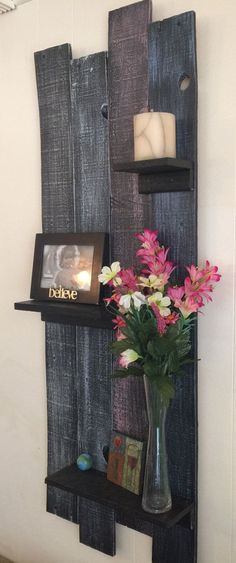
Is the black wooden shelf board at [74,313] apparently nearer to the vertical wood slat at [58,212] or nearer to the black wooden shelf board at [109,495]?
the vertical wood slat at [58,212]

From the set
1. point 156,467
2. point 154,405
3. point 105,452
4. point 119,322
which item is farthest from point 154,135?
point 105,452

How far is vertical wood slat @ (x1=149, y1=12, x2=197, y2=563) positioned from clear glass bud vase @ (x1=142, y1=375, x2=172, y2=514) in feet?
0.25

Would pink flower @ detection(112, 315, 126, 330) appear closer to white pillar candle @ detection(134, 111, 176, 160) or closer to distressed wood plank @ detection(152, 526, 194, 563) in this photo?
white pillar candle @ detection(134, 111, 176, 160)

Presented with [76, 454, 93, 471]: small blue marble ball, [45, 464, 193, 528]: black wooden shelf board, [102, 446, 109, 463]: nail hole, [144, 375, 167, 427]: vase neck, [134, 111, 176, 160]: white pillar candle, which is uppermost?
[134, 111, 176, 160]: white pillar candle

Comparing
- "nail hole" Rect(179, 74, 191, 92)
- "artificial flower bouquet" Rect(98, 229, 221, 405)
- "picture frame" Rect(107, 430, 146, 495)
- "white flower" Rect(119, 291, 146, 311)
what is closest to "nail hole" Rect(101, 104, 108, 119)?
"nail hole" Rect(179, 74, 191, 92)

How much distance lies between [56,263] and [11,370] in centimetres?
47

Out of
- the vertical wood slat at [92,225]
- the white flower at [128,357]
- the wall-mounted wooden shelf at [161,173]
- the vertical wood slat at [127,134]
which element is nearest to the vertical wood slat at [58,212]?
the vertical wood slat at [92,225]

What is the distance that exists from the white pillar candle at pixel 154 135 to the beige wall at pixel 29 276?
105mm

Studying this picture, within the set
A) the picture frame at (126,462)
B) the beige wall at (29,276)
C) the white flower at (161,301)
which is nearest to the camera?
the white flower at (161,301)

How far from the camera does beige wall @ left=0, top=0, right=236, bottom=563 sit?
4.17 feet

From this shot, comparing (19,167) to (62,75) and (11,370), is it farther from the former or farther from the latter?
(11,370)

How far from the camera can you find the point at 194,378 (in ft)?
4.33

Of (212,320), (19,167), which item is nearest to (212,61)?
(212,320)

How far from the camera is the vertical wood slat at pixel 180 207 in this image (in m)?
1.28
